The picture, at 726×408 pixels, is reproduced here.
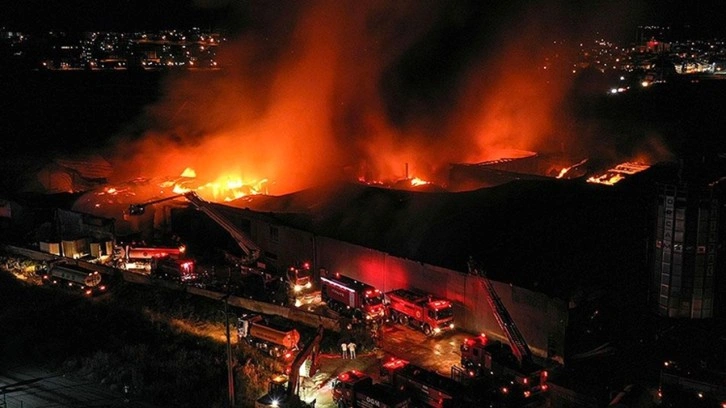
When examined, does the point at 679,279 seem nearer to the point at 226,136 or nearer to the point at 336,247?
the point at 336,247

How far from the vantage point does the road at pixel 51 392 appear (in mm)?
12820

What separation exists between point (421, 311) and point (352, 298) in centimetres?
218

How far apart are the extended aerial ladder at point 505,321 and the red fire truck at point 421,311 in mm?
1190

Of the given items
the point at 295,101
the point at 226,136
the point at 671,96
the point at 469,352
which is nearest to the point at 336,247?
the point at 469,352

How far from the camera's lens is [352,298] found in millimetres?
16672

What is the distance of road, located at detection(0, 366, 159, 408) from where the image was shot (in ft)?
42.1

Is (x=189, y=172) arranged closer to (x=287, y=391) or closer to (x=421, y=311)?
(x=421, y=311)

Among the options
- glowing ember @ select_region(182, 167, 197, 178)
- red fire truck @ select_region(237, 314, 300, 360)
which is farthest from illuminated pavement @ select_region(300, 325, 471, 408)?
glowing ember @ select_region(182, 167, 197, 178)

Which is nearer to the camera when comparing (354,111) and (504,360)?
(504,360)

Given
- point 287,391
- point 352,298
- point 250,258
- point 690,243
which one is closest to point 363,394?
point 287,391

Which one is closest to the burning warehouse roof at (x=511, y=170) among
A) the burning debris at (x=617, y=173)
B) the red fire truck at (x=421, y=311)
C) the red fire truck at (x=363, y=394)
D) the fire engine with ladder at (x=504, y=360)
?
the burning debris at (x=617, y=173)

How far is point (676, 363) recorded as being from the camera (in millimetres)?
12172

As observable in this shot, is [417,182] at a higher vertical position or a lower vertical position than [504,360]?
higher

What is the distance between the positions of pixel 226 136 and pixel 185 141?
286 centimetres
